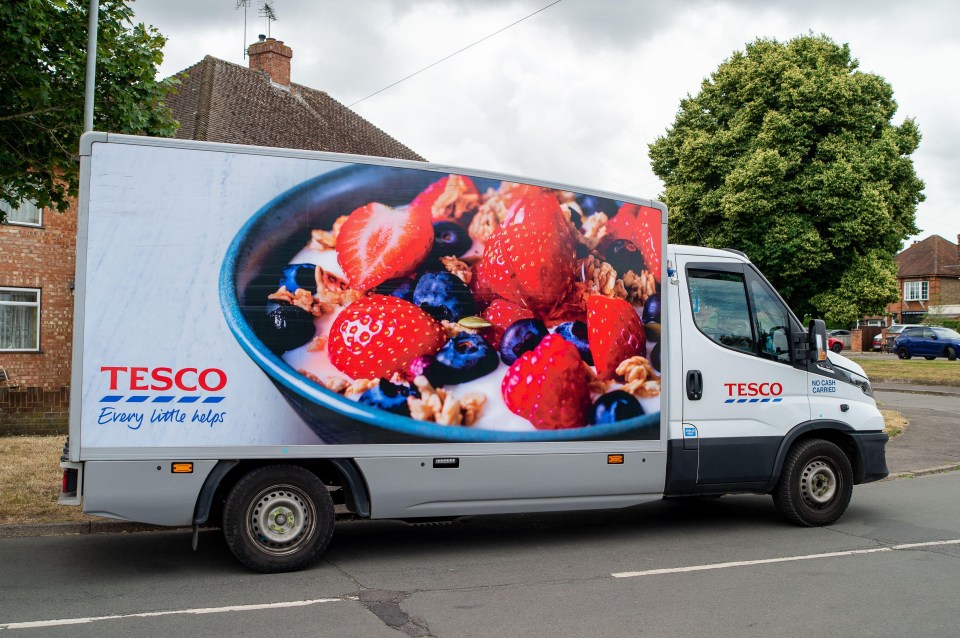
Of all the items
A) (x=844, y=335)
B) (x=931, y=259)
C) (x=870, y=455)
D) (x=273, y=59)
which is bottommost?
(x=870, y=455)

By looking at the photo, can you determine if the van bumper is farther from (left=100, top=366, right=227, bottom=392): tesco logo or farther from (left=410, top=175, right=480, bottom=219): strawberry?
(left=100, top=366, right=227, bottom=392): tesco logo

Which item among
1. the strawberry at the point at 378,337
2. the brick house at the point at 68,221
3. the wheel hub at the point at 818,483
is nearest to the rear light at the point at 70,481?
the strawberry at the point at 378,337

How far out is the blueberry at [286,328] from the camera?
642 centimetres

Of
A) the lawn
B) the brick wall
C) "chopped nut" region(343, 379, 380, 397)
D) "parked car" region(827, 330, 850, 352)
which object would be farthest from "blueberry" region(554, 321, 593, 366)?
"parked car" region(827, 330, 850, 352)

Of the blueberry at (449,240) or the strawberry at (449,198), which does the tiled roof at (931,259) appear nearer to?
the strawberry at (449,198)

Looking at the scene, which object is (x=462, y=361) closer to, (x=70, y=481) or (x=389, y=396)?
(x=389, y=396)

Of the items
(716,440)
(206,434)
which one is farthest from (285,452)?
(716,440)

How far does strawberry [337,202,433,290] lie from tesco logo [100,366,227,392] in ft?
3.98

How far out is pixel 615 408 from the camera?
7.45 metres

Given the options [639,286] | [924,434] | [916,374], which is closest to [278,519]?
[639,286]

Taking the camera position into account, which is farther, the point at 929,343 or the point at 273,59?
the point at 929,343

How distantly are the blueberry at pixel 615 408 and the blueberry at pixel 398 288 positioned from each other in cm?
188

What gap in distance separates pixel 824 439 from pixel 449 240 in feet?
14.0

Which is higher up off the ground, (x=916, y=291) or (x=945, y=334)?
(x=916, y=291)
